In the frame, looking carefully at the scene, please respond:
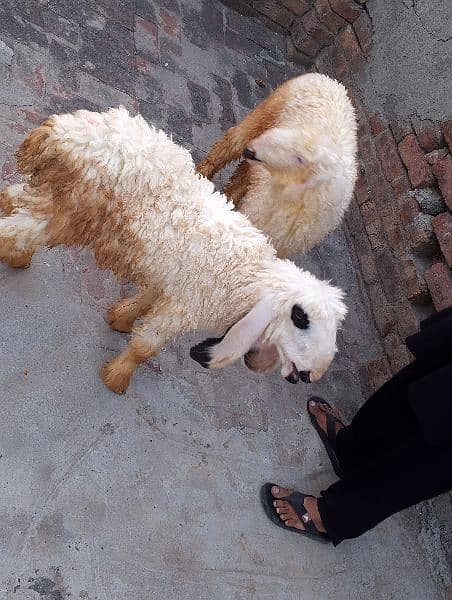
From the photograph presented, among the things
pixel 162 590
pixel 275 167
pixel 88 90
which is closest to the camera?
pixel 162 590

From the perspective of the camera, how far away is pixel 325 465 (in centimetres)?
310

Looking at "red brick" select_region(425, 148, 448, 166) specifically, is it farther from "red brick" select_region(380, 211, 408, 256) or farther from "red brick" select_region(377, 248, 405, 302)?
"red brick" select_region(377, 248, 405, 302)

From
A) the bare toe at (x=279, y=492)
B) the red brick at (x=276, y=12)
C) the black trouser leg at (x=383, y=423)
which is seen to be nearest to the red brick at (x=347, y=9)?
the red brick at (x=276, y=12)

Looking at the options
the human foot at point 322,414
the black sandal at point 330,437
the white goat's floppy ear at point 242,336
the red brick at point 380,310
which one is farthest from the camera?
the red brick at point 380,310

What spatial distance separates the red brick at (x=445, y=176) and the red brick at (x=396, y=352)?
0.89 metres

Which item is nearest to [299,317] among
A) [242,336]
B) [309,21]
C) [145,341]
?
[242,336]

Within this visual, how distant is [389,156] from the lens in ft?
13.2

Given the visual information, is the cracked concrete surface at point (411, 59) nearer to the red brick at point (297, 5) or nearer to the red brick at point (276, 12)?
the red brick at point (297, 5)

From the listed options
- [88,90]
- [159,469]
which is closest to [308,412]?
[159,469]

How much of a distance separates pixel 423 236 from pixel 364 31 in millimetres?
1921

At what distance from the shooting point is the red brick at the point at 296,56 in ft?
16.0

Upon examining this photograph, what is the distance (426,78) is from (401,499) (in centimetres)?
282

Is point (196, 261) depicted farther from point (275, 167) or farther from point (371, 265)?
point (371, 265)

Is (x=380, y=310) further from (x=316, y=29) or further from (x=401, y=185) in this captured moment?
(x=316, y=29)
